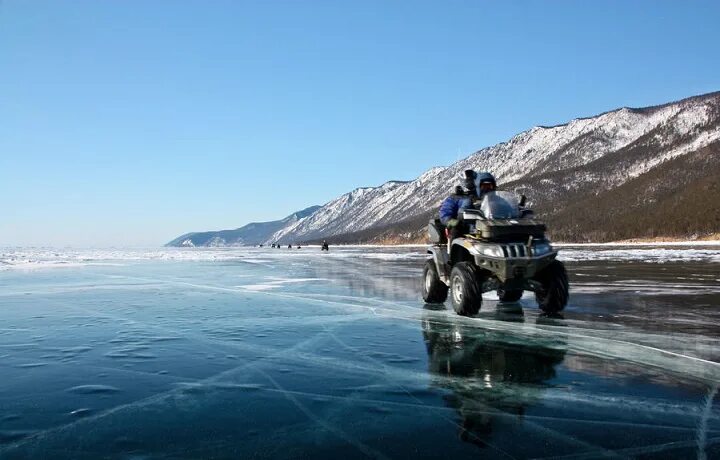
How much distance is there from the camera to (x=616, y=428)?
3312 mm

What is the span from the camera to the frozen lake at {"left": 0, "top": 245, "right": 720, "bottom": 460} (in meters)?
3.14

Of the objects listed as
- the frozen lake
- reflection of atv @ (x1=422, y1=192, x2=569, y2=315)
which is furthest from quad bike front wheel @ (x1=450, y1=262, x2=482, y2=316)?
the frozen lake

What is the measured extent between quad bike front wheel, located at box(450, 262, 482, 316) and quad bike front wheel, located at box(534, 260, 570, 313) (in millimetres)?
1163

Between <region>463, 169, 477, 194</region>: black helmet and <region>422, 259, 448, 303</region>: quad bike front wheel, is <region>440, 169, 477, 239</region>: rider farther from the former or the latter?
<region>422, 259, 448, 303</region>: quad bike front wheel

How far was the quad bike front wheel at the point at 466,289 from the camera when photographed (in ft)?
27.0

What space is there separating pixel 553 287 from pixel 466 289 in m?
1.55

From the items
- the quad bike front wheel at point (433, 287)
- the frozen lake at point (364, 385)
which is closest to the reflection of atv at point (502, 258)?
the frozen lake at point (364, 385)

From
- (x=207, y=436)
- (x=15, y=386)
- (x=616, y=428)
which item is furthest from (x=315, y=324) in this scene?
(x=616, y=428)

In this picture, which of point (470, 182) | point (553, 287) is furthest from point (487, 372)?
point (470, 182)

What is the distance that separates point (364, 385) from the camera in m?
4.43

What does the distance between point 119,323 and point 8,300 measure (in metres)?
5.80

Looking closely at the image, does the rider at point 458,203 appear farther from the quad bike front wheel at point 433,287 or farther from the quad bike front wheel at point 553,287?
the quad bike front wheel at point 553,287

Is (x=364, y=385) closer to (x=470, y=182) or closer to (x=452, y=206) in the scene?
(x=452, y=206)

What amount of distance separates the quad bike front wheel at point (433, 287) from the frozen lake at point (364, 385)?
4.14ft
